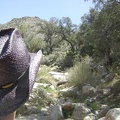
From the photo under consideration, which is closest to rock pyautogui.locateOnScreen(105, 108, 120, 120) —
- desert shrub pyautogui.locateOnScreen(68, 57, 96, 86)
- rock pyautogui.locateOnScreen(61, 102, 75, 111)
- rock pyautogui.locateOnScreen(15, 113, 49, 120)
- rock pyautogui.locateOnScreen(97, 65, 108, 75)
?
rock pyautogui.locateOnScreen(61, 102, 75, 111)

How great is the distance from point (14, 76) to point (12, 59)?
3.1 inches

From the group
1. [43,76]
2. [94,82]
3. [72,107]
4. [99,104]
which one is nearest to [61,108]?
[72,107]

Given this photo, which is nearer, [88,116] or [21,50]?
[21,50]

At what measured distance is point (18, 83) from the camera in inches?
45.2

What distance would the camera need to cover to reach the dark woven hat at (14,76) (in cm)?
111

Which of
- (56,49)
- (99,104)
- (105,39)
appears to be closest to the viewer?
(99,104)

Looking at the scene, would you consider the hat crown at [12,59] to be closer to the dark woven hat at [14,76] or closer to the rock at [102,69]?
the dark woven hat at [14,76]

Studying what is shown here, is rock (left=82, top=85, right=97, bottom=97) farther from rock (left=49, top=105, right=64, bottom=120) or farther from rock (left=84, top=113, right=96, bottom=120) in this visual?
rock (left=49, top=105, right=64, bottom=120)

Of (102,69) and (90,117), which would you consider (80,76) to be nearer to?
(102,69)

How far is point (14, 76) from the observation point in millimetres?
1139

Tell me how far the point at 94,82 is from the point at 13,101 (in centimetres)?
939

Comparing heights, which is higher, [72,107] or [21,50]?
[21,50]

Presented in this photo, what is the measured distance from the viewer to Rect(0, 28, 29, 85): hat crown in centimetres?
114

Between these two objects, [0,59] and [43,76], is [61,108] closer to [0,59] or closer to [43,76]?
[43,76]
